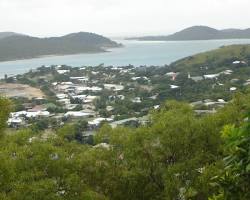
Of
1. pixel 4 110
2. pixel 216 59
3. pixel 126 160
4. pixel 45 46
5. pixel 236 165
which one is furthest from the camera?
pixel 45 46

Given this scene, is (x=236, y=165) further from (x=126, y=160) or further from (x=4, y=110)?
(x=126, y=160)

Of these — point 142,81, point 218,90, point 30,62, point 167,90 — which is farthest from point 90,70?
point 30,62

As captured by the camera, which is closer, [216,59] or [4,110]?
[4,110]

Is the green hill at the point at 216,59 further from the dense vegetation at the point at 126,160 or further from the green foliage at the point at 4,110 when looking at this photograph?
the green foliage at the point at 4,110

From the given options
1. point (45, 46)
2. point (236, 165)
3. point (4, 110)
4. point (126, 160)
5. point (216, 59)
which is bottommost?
point (45, 46)

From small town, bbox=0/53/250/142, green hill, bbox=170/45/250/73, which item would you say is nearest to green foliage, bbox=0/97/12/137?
small town, bbox=0/53/250/142

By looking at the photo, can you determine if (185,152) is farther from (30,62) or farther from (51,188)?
(30,62)

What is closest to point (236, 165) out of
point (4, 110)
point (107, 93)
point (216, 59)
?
point (4, 110)
